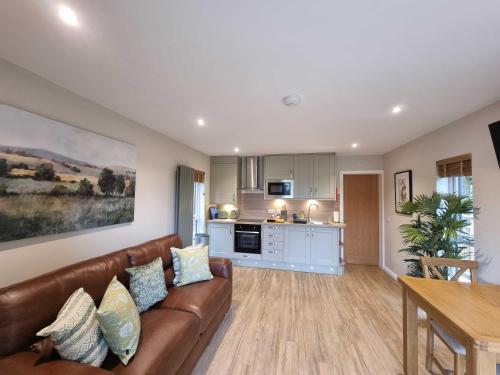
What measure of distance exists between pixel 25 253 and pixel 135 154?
4.67ft

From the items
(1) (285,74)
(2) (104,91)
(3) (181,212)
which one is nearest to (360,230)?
(3) (181,212)

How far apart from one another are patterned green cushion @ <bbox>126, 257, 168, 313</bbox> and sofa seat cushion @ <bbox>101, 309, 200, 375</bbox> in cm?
9

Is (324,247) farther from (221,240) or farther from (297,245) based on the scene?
(221,240)

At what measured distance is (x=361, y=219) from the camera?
15.6ft

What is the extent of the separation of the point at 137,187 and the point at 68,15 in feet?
6.30

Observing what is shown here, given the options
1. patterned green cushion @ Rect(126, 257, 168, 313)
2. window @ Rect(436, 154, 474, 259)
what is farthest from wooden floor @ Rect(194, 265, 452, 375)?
window @ Rect(436, 154, 474, 259)

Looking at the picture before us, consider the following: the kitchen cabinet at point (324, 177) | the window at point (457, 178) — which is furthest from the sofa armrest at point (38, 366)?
the kitchen cabinet at point (324, 177)

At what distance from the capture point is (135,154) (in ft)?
8.71

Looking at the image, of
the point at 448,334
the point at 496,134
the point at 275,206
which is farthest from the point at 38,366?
the point at 275,206

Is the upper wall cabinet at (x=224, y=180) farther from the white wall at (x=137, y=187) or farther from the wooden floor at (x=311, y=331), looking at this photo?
the wooden floor at (x=311, y=331)

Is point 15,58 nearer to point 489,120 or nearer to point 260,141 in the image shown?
point 260,141

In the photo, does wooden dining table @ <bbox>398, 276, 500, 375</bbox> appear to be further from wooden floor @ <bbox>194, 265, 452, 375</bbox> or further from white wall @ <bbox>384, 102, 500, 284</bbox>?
white wall @ <bbox>384, 102, 500, 284</bbox>

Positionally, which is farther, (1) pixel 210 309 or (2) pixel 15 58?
(1) pixel 210 309

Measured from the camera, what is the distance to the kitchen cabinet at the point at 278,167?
468 centimetres
